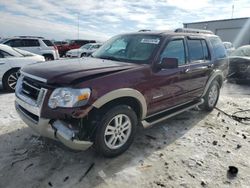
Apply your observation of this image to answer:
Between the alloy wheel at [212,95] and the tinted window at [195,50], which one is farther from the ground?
the tinted window at [195,50]

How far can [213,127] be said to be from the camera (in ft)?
16.0

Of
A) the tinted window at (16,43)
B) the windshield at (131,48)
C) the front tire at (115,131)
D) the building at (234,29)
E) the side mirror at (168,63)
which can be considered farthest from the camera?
the building at (234,29)

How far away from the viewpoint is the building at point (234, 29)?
28.2 metres

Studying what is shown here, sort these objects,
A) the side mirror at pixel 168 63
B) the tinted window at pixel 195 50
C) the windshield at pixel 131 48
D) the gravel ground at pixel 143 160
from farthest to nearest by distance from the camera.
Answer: the tinted window at pixel 195 50, the windshield at pixel 131 48, the side mirror at pixel 168 63, the gravel ground at pixel 143 160

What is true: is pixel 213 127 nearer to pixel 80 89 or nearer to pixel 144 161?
pixel 144 161

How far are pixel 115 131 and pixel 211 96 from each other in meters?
3.27

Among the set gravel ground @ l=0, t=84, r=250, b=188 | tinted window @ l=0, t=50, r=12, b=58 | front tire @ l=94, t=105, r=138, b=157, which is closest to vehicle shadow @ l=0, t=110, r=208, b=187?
gravel ground @ l=0, t=84, r=250, b=188

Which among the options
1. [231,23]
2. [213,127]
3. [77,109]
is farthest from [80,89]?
[231,23]

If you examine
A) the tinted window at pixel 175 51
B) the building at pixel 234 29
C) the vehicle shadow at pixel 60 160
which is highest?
the building at pixel 234 29

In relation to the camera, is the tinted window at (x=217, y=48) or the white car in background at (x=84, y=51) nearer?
the tinted window at (x=217, y=48)

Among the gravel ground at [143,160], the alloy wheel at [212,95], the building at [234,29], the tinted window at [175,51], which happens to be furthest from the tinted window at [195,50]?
the building at [234,29]

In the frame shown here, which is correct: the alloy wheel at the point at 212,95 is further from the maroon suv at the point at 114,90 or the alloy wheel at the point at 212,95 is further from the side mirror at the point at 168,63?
the side mirror at the point at 168,63

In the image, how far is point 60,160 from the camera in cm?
343

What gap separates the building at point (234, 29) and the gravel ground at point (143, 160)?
27.2 meters
